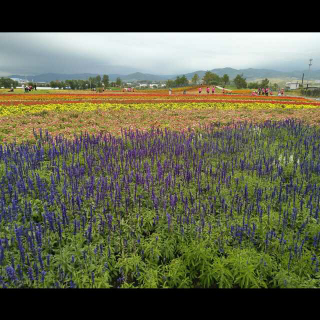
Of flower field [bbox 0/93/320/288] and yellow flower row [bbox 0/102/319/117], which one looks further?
yellow flower row [bbox 0/102/319/117]

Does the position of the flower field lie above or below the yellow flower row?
below

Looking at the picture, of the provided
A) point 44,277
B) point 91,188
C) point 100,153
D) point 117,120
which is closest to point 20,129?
point 117,120

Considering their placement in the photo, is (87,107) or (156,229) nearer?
(156,229)

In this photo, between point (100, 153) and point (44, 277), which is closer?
point (44, 277)

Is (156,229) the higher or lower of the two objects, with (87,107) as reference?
lower

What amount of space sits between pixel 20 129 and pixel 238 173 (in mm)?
10606

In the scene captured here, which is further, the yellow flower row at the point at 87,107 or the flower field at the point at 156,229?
the yellow flower row at the point at 87,107

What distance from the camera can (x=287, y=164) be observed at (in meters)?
7.18

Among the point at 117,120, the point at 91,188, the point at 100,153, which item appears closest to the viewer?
the point at 91,188

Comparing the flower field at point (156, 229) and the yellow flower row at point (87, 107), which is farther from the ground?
the yellow flower row at point (87, 107)

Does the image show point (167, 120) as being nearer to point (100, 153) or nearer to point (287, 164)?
point (100, 153)

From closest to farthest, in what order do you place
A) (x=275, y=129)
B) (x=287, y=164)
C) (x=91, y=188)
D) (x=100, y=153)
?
(x=91, y=188)
(x=287, y=164)
(x=100, y=153)
(x=275, y=129)
